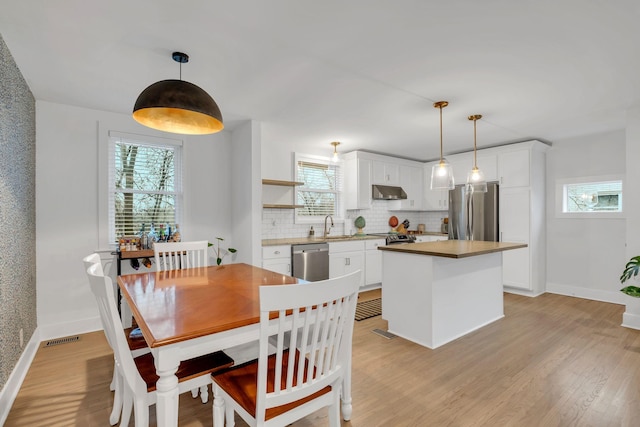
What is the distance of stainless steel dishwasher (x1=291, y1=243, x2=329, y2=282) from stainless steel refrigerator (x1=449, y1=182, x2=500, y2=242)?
241 centimetres

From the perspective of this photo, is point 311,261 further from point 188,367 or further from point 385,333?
point 188,367

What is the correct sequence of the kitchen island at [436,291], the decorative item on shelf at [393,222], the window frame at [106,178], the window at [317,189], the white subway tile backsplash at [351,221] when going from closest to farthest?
the kitchen island at [436,291] < the window frame at [106,178] < the white subway tile backsplash at [351,221] < the window at [317,189] < the decorative item on shelf at [393,222]

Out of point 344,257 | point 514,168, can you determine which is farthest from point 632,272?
point 344,257

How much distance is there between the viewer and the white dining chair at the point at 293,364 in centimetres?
114

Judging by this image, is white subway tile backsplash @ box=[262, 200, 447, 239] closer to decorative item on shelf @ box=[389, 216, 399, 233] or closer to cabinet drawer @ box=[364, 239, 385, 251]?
decorative item on shelf @ box=[389, 216, 399, 233]

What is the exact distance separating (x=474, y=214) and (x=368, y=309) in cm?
249

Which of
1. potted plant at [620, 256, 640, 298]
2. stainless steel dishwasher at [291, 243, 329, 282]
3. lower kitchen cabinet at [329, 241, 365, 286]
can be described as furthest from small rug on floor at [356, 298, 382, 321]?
potted plant at [620, 256, 640, 298]

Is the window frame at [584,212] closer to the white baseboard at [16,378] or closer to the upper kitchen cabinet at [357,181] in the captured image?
the upper kitchen cabinet at [357,181]

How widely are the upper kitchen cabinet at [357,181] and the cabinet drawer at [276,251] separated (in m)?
1.70

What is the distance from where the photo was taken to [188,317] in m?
Result: 1.38

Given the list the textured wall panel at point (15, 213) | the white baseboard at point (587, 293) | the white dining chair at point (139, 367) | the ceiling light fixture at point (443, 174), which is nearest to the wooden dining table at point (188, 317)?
the white dining chair at point (139, 367)

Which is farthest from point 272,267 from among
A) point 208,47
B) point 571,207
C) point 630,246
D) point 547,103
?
point 571,207

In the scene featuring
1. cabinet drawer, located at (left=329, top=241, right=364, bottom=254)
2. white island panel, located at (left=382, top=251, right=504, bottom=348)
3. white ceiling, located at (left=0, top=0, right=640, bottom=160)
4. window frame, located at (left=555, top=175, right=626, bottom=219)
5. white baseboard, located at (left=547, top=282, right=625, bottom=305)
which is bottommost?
white baseboard, located at (left=547, top=282, right=625, bottom=305)

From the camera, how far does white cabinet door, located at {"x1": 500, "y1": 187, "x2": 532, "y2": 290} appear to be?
458 centimetres
